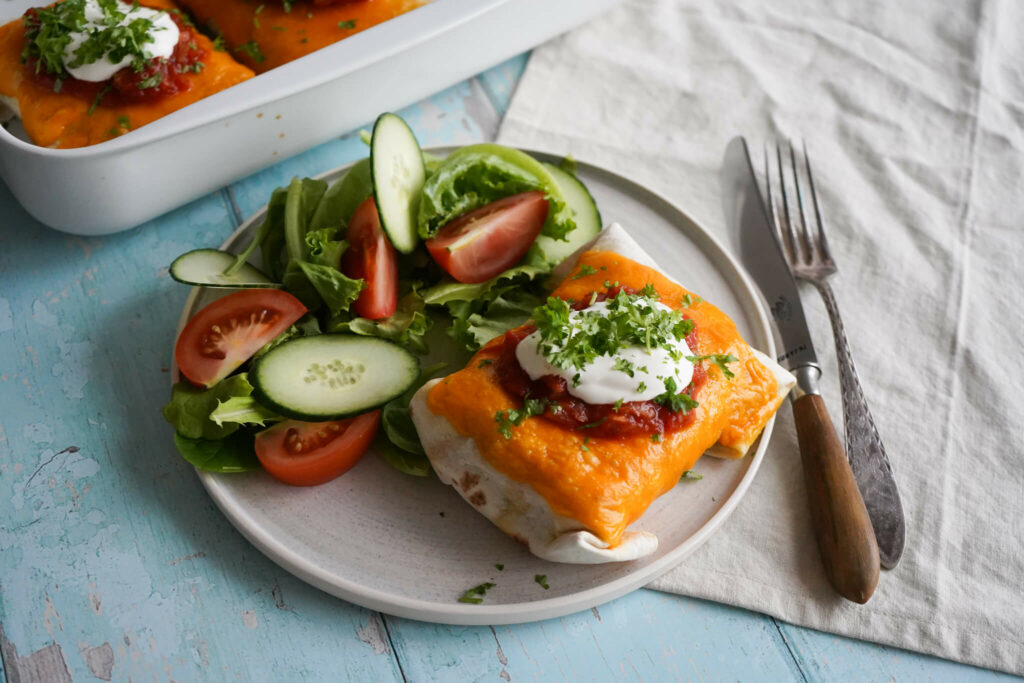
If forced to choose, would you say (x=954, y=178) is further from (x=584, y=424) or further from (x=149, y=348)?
(x=149, y=348)

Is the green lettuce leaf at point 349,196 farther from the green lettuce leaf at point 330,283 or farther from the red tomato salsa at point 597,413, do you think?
the red tomato salsa at point 597,413

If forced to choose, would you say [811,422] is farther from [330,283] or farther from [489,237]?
[330,283]

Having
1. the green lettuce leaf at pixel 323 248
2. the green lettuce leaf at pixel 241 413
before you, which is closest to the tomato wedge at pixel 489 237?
the green lettuce leaf at pixel 323 248

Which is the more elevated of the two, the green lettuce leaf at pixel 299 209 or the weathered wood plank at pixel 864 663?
the green lettuce leaf at pixel 299 209

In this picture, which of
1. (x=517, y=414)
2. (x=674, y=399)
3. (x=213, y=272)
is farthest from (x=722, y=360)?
(x=213, y=272)

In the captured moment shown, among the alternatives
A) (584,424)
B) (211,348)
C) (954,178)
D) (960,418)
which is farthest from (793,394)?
(211,348)
